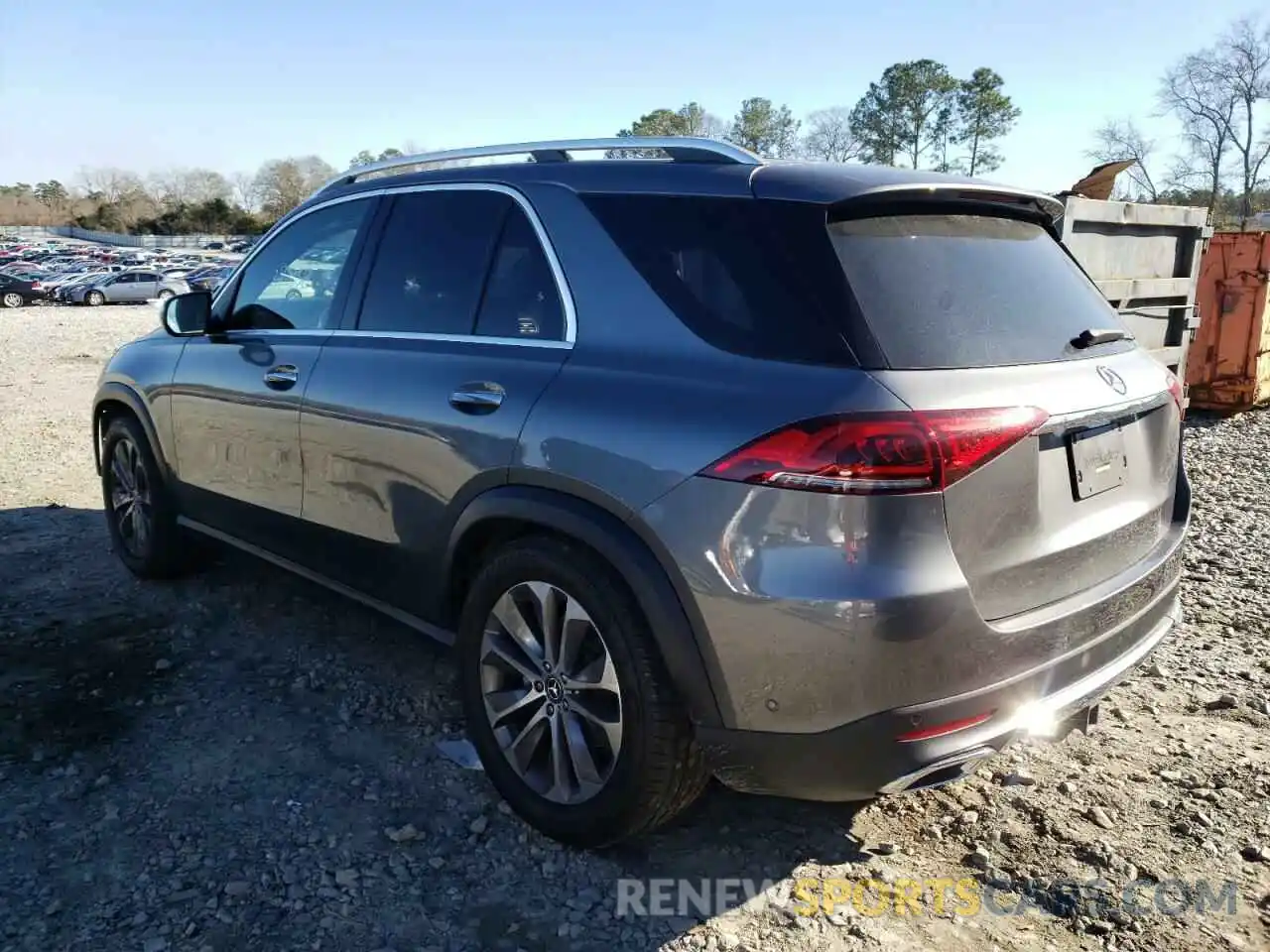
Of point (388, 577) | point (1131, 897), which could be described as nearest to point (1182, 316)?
point (1131, 897)

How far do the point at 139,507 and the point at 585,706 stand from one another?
321 centimetres

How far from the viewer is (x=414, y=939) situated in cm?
246

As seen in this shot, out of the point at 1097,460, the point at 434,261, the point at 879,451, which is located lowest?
the point at 1097,460

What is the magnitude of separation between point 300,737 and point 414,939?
1.18 meters

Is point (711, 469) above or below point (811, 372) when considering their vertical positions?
below

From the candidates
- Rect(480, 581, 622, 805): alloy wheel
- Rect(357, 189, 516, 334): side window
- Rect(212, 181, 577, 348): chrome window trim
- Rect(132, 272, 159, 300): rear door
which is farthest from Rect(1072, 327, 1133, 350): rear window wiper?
Rect(132, 272, 159, 300): rear door

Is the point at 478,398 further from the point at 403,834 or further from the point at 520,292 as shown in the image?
the point at 403,834

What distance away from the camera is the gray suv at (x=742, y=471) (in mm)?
2150

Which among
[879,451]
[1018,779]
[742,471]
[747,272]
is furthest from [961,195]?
[1018,779]

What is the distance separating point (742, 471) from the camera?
219 cm

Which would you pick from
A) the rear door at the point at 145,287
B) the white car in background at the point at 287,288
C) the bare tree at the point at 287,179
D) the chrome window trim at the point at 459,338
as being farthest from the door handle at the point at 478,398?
the bare tree at the point at 287,179

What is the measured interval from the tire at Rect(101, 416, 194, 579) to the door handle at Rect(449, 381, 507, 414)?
7.74 feet

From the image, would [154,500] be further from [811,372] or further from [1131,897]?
[1131,897]

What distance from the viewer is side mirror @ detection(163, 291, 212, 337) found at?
4219mm
